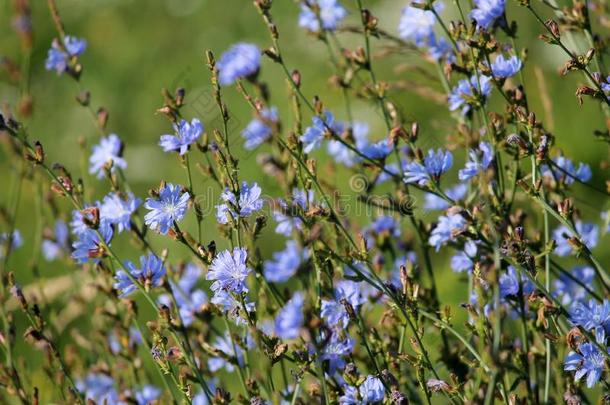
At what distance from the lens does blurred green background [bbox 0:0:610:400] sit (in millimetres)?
4234

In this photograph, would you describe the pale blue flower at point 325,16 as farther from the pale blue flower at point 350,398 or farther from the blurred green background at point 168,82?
the blurred green background at point 168,82

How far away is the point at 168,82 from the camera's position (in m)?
5.23

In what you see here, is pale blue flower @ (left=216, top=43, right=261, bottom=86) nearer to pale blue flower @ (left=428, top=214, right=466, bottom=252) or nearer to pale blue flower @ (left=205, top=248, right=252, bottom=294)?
pale blue flower @ (left=428, top=214, right=466, bottom=252)

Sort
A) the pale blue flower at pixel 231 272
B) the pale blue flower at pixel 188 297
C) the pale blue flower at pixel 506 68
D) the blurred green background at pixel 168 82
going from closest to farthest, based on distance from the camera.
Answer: the pale blue flower at pixel 231 272
the pale blue flower at pixel 506 68
the pale blue flower at pixel 188 297
the blurred green background at pixel 168 82

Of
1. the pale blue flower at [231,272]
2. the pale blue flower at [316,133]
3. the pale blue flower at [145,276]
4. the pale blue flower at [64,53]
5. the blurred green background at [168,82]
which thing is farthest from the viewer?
the blurred green background at [168,82]

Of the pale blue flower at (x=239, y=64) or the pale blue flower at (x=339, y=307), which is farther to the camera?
the pale blue flower at (x=239, y=64)

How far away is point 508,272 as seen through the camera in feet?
6.28

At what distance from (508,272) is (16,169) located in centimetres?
158

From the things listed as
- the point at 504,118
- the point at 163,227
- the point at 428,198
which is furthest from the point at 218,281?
the point at 428,198

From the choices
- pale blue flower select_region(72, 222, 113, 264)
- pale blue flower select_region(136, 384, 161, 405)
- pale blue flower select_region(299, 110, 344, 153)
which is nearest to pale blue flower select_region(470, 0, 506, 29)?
pale blue flower select_region(299, 110, 344, 153)

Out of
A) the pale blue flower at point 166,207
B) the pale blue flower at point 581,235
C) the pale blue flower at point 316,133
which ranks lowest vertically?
the pale blue flower at point 581,235

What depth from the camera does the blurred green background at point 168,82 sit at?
4.23 m

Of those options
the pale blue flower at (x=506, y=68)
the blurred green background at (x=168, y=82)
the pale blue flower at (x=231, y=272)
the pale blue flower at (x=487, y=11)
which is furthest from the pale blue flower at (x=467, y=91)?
the blurred green background at (x=168, y=82)

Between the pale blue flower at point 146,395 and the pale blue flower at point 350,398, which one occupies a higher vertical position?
the pale blue flower at point 146,395
